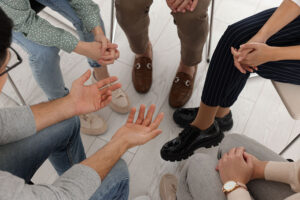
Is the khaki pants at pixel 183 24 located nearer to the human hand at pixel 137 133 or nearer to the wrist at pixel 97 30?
the wrist at pixel 97 30

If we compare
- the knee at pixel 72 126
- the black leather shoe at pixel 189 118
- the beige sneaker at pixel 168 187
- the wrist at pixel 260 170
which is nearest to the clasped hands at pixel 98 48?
the knee at pixel 72 126

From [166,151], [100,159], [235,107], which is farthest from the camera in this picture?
[235,107]

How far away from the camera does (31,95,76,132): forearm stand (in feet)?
3.12

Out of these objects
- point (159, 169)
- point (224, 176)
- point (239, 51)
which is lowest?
point (159, 169)

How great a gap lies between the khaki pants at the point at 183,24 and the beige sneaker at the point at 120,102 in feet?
0.91

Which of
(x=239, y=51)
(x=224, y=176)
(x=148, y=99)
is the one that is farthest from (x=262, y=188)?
(x=148, y=99)

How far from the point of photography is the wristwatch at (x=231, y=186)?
86cm

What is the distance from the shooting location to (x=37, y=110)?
3.18ft

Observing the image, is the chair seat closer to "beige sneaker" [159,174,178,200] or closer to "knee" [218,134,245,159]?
"knee" [218,134,245,159]

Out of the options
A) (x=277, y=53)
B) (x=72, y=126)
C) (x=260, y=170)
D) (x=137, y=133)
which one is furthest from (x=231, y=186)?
(x=72, y=126)

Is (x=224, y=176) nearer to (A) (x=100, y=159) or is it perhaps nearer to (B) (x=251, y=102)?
(A) (x=100, y=159)

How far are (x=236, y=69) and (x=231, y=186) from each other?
0.42 metres

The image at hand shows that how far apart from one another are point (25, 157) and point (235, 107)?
106 cm

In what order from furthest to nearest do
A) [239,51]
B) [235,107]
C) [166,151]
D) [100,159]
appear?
[235,107]
[166,151]
[239,51]
[100,159]
